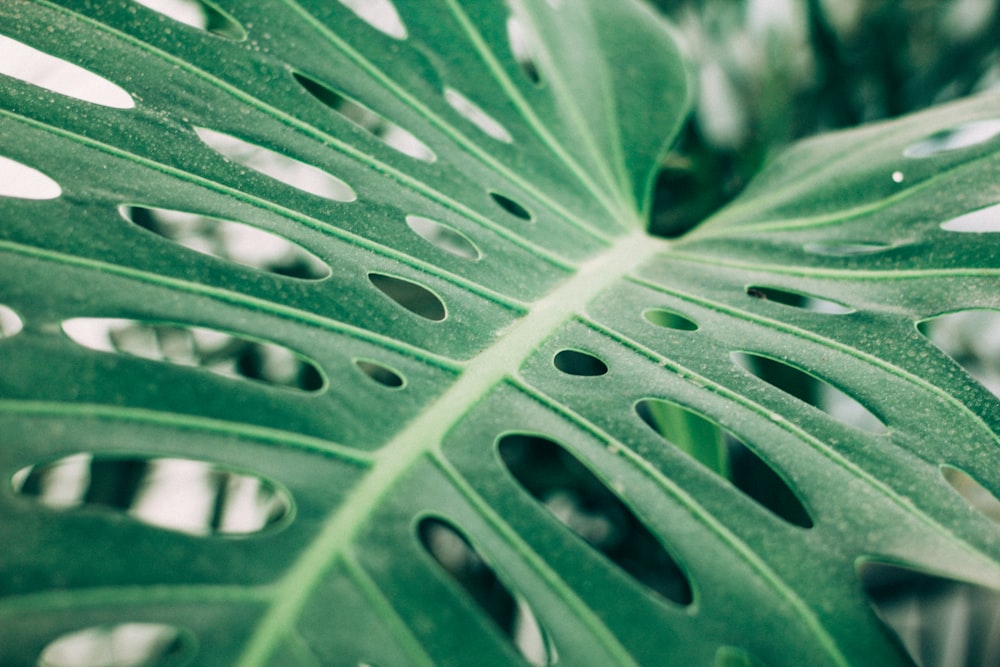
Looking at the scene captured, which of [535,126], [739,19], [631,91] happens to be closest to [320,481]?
[535,126]

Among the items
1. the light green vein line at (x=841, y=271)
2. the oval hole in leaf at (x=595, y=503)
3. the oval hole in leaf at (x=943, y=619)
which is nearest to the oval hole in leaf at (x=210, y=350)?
the oval hole in leaf at (x=595, y=503)

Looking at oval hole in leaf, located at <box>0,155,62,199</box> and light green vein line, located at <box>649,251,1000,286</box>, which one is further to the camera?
light green vein line, located at <box>649,251,1000,286</box>

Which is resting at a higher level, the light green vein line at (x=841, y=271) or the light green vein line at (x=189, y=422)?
the light green vein line at (x=841, y=271)

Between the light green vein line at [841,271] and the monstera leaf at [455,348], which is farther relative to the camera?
the light green vein line at [841,271]

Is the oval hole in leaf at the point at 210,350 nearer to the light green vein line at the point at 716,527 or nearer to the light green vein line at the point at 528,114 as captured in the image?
the light green vein line at the point at 528,114

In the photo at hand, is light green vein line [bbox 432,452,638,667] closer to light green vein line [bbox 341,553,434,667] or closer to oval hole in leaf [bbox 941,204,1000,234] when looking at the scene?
light green vein line [bbox 341,553,434,667]

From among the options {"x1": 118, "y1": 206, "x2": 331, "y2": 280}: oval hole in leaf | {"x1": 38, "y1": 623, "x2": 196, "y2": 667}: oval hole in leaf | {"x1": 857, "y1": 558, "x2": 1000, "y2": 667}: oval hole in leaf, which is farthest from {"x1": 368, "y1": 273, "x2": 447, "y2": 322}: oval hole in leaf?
{"x1": 857, "y1": 558, "x2": 1000, "y2": 667}: oval hole in leaf
